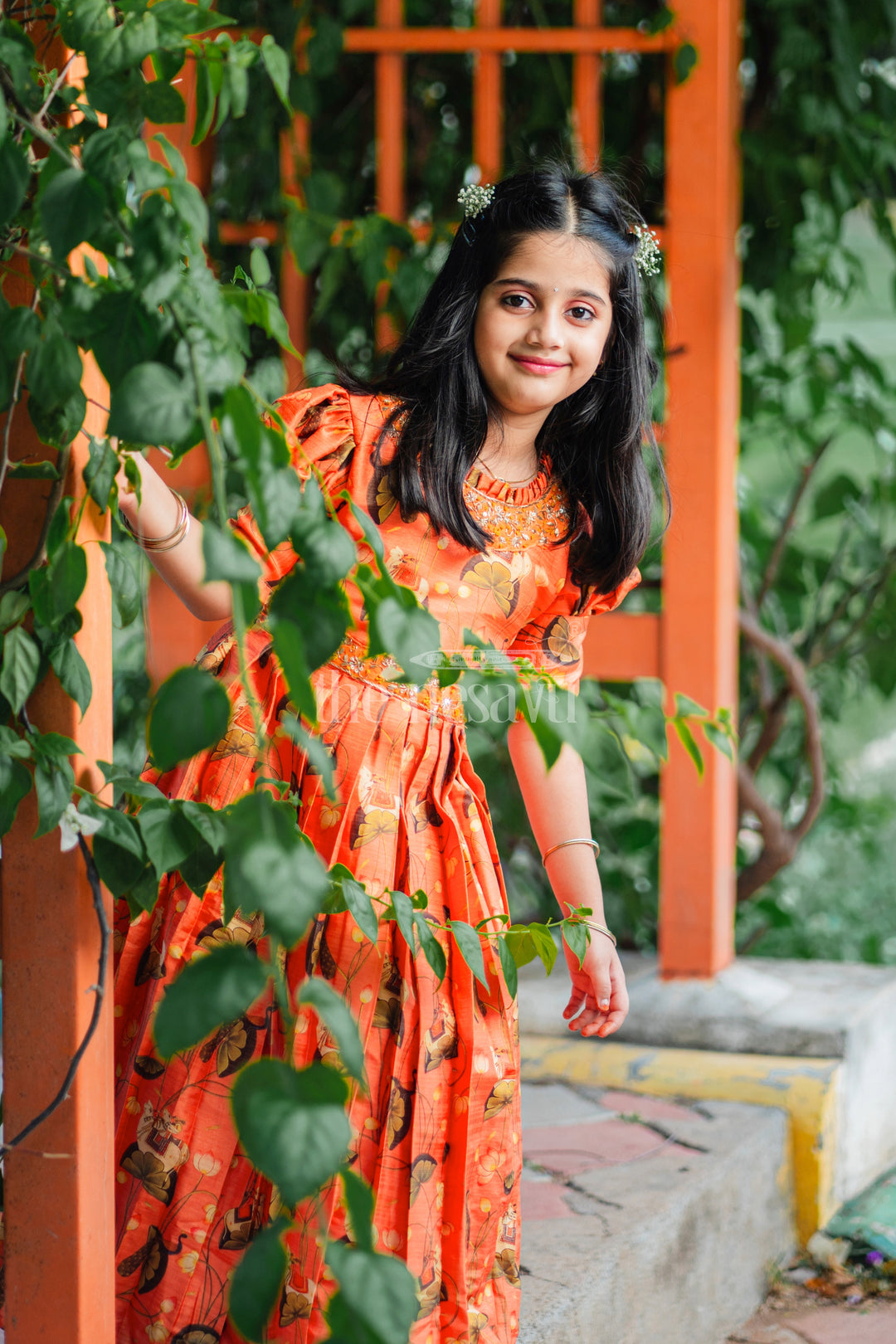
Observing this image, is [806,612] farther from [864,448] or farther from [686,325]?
[864,448]

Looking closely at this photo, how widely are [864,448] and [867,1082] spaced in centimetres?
350

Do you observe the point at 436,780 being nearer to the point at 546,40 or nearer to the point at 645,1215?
the point at 645,1215

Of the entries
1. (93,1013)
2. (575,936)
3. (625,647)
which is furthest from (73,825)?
(625,647)

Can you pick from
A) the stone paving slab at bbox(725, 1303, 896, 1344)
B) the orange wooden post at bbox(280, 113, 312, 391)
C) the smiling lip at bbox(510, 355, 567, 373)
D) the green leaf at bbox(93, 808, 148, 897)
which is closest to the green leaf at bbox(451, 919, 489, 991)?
the green leaf at bbox(93, 808, 148, 897)

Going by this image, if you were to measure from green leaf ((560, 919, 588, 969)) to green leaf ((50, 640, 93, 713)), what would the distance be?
0.50m

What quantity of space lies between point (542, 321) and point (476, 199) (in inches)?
8.0

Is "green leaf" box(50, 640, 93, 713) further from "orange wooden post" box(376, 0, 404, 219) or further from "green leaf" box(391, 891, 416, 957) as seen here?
"orange wooden post" box(376, 0, 404, 219)

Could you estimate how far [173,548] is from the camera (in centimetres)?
105

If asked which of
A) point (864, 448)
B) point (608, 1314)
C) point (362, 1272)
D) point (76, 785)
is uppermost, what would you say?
point (864, 448)

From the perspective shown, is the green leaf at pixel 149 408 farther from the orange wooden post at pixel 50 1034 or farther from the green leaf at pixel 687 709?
the green leaf at pixel 687 709

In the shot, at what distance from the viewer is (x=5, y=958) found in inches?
35.8

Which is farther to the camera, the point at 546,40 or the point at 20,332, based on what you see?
the point at 546,40

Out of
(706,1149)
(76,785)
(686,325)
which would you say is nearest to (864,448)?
(686,325)

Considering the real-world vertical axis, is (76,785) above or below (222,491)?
below
